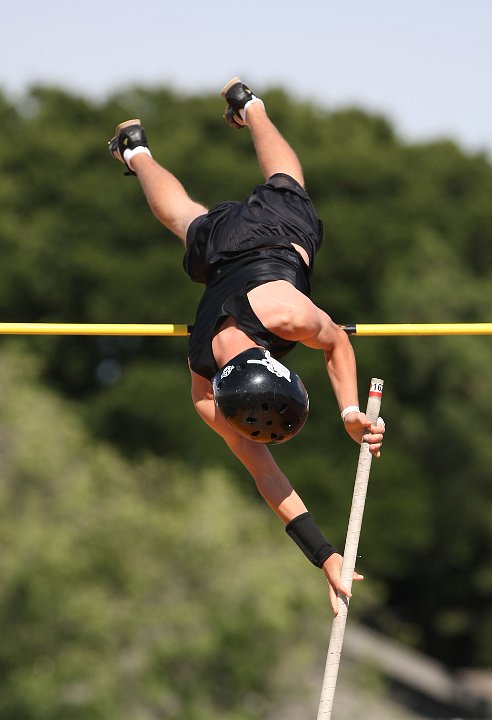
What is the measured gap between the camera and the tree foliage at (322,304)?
30734 mm

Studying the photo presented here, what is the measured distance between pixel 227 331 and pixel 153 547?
13812 mm

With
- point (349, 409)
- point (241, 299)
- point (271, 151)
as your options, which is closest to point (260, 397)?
point (349, 409)

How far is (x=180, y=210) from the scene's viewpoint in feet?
24.1

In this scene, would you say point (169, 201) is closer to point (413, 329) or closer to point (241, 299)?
point (241, 299)

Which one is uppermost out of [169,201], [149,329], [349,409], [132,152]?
[132,152]

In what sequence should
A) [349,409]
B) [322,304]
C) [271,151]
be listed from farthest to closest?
1. [322,304]
2. [271,151]
3. [349,409]

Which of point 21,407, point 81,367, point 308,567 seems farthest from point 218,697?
point 81,367

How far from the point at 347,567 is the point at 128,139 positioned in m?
2.76

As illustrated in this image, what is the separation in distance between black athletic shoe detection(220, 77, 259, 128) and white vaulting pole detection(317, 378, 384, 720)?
2.17 m

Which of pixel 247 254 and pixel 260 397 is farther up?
pixel 247 254

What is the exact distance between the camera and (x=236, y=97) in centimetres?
789

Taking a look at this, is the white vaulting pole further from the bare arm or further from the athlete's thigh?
the bare arm

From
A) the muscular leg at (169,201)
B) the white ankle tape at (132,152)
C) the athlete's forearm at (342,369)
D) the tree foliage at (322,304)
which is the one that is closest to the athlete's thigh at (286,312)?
the athlete's forearm at (342,369)

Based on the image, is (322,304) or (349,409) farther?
(322,304)
